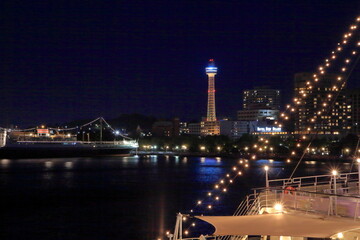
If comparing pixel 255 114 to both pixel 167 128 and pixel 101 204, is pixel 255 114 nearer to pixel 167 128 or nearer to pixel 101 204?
pixel 167 128

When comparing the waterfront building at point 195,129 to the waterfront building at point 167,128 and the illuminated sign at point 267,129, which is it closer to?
the waterfront building at point 167,128

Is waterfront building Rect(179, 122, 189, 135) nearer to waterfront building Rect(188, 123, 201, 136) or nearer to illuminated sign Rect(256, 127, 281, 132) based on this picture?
waterfront building Rect(188, 123, 201, 136)

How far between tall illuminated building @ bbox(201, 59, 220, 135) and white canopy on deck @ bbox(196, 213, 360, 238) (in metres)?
110

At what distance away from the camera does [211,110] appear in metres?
125

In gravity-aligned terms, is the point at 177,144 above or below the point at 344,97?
below

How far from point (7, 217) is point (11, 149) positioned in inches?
2433

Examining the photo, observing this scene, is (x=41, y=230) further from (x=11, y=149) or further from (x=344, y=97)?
(x=344, y=97)

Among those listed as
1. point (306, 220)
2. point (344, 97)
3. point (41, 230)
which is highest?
point (344, 97)

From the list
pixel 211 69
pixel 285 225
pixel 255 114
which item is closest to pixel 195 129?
pixel 211 69

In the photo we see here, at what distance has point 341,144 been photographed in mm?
65625

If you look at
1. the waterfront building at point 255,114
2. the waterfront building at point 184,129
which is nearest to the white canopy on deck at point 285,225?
the waterfront building at point 255,114

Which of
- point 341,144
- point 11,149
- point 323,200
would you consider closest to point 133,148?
point 11,149

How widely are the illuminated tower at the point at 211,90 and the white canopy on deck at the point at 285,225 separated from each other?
11497 centimetres

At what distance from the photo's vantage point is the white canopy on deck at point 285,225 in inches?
238
